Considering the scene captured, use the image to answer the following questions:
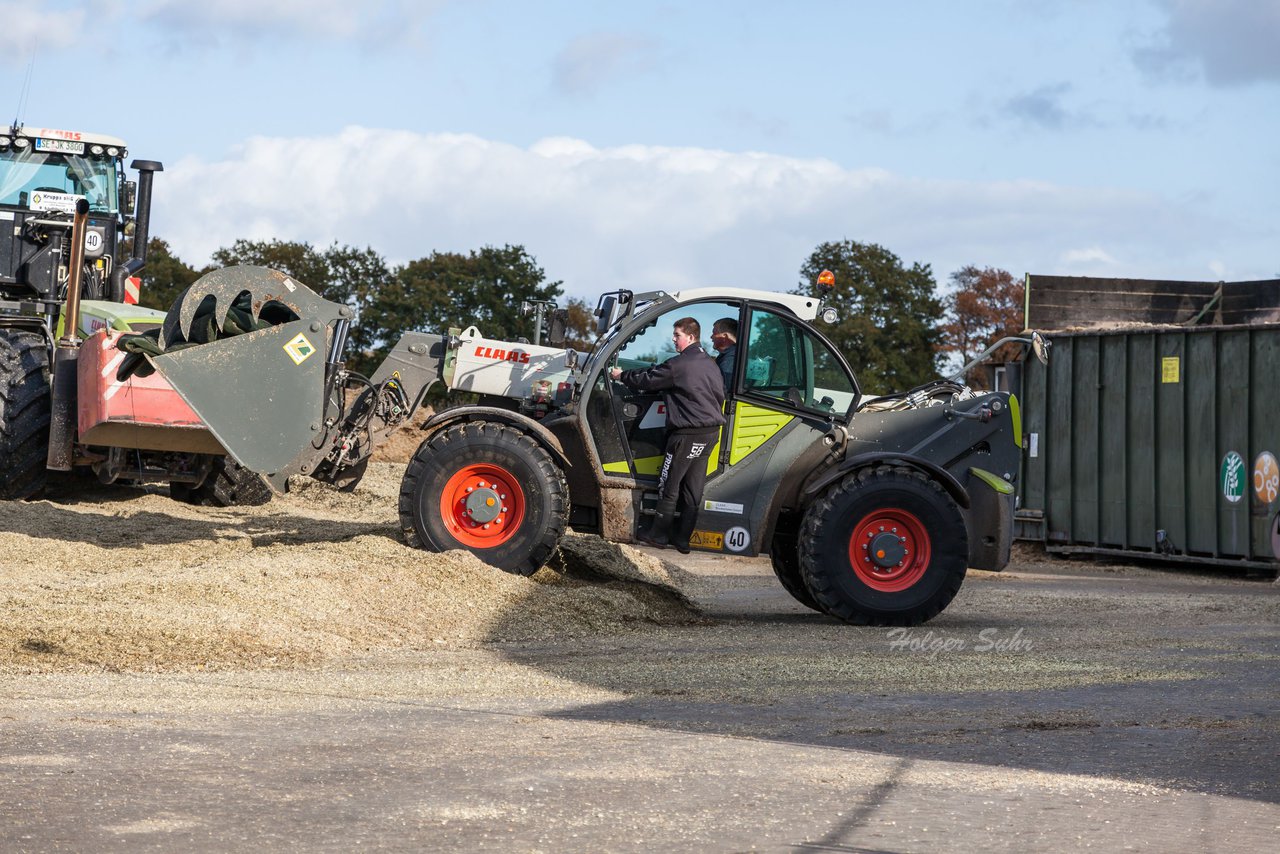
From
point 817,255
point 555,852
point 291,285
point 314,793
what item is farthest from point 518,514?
point 817,255

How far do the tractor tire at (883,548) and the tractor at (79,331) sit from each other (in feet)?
15.2

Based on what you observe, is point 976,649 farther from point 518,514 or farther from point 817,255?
point 817,255

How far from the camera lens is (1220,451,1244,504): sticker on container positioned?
54.9 ft

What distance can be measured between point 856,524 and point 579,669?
9.80 feet

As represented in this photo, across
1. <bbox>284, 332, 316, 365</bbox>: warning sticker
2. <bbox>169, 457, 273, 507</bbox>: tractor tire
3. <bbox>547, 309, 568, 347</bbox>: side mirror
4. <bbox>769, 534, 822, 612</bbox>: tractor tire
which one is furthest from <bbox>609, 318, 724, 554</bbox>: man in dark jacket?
<bbox>169, 457, 273, 507</bbox>: tractor tire

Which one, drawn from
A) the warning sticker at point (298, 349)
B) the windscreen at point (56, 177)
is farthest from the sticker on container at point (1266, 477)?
the windscreen at point (56, 177)

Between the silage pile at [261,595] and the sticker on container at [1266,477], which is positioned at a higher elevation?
the sticker on container at [1266,477]

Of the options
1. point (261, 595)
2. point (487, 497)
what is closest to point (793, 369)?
point (487, 497)

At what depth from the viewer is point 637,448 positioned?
10930mm

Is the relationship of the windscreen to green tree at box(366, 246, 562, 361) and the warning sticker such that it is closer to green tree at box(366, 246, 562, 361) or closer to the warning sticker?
the warning sticker

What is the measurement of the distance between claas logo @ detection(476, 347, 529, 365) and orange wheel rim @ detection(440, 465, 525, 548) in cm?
111

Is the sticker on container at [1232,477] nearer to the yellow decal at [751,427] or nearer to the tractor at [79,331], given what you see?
the yellow decal at [751,427]

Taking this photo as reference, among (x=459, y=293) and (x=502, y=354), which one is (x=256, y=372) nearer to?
(x=502, y=354)

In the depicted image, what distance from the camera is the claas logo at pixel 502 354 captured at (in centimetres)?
1152
